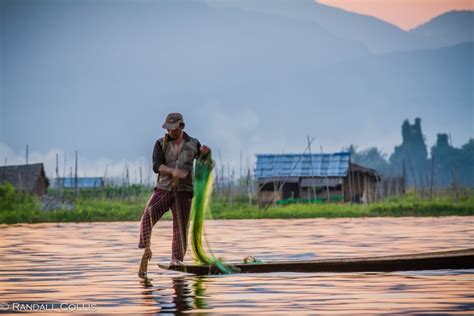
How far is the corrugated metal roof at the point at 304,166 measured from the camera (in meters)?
42.5

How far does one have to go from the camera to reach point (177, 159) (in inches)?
436

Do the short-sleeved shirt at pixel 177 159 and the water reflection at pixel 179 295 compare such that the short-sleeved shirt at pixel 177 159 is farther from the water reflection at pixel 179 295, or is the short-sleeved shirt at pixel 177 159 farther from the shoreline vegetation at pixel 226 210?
the shoreline vegetation at pixel 226 210

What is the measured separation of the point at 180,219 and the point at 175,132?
32.2 inches

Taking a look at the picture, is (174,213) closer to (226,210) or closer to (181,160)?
(181,160)

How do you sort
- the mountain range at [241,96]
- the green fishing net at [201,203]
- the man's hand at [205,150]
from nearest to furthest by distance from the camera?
the man's hand at [205,150] < the green fishing net at [201,203] < the mountain range at [241,96]

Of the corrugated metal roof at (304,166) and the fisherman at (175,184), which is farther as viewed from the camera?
the corrugated metal roof at (304,166)

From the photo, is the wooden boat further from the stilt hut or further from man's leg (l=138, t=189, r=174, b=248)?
the stilt hut

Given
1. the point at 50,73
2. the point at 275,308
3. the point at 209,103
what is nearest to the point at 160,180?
the point at 275,308

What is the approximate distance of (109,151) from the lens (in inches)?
6220

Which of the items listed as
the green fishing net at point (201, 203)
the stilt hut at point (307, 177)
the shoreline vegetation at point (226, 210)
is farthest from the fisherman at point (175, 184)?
the stilt hut at point (307, 177)

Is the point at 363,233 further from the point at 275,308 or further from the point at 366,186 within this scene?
the point at 366,186

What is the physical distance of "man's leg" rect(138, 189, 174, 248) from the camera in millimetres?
11156

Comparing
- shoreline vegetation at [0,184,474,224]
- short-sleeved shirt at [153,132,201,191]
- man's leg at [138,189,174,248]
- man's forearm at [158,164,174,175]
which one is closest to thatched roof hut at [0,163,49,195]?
shoreline vegetation at [0,184,474,224]

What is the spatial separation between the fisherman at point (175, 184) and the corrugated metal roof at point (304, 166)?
30.6 m
